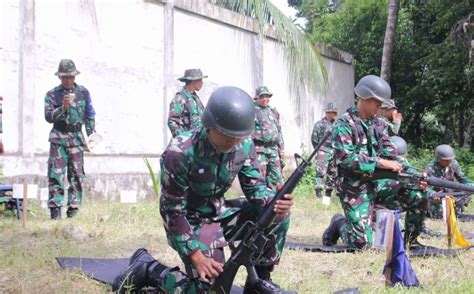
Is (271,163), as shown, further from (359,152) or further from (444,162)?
(359,152)

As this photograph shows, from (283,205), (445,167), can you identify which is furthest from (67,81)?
(445,167)

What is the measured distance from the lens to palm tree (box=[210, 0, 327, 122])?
442 inches

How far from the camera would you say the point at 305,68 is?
13.1 m

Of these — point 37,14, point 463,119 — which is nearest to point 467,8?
point 463,119

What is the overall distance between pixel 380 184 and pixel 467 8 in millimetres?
12604

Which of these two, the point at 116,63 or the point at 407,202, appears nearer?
the point at 407,202

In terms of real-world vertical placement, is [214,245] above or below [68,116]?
below

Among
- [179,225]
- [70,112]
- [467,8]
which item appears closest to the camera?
[179,225]

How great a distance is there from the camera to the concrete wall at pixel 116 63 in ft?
26.6

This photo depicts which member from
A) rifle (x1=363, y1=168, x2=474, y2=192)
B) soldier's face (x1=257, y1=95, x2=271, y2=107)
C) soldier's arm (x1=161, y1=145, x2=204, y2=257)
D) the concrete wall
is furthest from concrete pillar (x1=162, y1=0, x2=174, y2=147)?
soldier's arm (x1=161, y1=145, x2=204, y2=257)

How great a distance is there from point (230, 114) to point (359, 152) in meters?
2.50

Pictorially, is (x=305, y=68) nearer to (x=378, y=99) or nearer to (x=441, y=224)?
(x=441, y=224)

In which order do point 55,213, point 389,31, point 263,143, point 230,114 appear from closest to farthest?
1. point 230,114
2. point 55,213
3. point 263,143
4. point 389,31

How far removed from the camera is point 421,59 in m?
18.5
